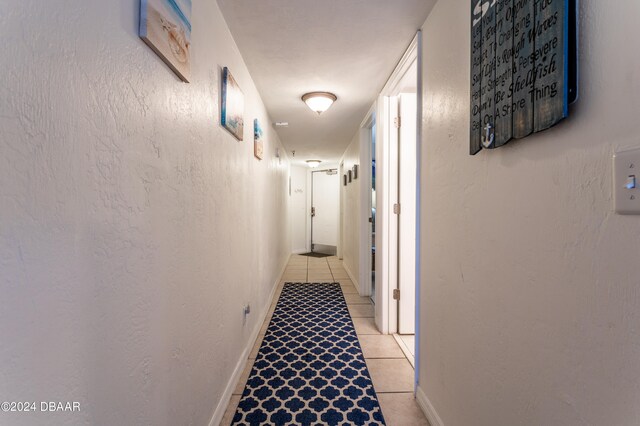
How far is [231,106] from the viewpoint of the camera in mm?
1682

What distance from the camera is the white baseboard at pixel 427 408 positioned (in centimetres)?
146

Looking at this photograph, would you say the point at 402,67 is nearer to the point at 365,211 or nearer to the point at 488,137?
the point at 488,137

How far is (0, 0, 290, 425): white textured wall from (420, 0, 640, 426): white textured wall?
1097 mm

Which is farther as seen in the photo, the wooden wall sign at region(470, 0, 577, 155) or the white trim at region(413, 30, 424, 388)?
the white trim at region(413, 30, 424, 388)

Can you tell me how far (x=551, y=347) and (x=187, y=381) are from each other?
1227 mm

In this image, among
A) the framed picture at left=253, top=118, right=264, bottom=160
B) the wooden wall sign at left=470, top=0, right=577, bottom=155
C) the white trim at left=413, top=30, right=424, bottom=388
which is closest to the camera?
the wooden wall sign at left=470, top=0, right=577, bottom=155

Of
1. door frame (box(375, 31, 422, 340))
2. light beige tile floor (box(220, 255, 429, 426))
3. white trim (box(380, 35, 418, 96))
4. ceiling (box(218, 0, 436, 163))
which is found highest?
ceiling (box(218, 0, 436, 163))

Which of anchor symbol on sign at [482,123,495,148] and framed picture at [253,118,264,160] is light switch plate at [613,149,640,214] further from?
framed picture at [253,118,264,160]

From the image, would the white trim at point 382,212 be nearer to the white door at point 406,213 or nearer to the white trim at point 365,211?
the white door at point 406,213

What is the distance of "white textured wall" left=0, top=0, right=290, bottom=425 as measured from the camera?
49cm

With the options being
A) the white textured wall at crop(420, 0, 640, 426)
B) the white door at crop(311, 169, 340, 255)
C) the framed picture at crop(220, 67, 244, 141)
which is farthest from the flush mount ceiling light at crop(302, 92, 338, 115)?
the white door at crop(311, 169, 340, 255)

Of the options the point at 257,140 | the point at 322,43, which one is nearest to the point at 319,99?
the point at 257,140

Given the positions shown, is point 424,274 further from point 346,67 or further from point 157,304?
point 346,67

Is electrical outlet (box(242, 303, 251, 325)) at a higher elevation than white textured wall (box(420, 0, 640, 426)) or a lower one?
lower
